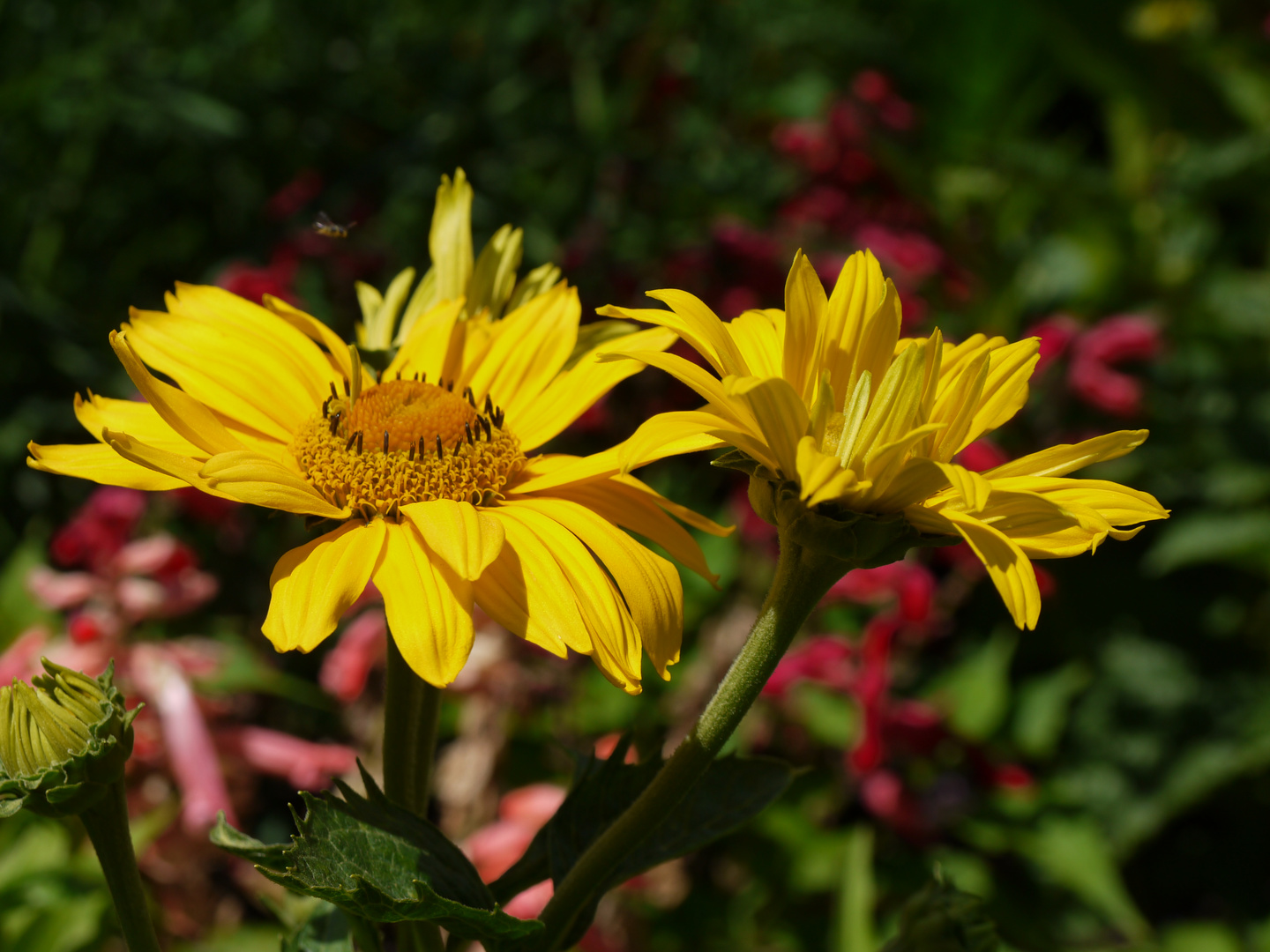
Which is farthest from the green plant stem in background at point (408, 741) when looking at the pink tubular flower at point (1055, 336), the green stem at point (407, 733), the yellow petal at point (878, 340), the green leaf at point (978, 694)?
the pink tubular flower at point (1055, 336)

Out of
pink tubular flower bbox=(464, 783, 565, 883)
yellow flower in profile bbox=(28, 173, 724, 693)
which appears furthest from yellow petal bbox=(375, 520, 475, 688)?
pink tubular flower bbox=(464, 783, 565, 883)

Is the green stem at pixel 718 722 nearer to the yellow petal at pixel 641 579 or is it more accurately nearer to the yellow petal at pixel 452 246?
the yellow petal at pixel 641 579

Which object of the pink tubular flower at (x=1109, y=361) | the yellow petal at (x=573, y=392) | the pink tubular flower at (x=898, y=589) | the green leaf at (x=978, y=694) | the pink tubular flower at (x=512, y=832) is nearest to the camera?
the yellow petal at (x=573, y=392)

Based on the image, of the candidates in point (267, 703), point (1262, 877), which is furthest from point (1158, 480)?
point (267, 703)

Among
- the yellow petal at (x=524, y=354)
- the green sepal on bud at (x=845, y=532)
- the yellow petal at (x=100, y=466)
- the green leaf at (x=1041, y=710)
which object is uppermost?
the yellow petal at (x=100, y=466)

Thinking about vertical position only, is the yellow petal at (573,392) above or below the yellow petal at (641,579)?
above

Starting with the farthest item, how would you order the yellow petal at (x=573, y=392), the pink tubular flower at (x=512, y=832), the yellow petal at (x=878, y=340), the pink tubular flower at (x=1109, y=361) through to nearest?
the pink tubular flower at (x=1109, y=361) → the pink tubular flower at (x=512, y=832) → the yellow petal at (x=573, y=392) → the yellow petal at (x=878, y=340)

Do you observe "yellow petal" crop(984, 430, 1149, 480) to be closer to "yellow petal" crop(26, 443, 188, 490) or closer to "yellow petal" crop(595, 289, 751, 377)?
"yellow petal" crop(595, 289, 751, 377)

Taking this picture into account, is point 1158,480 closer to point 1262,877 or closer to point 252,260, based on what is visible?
point 1262,877
